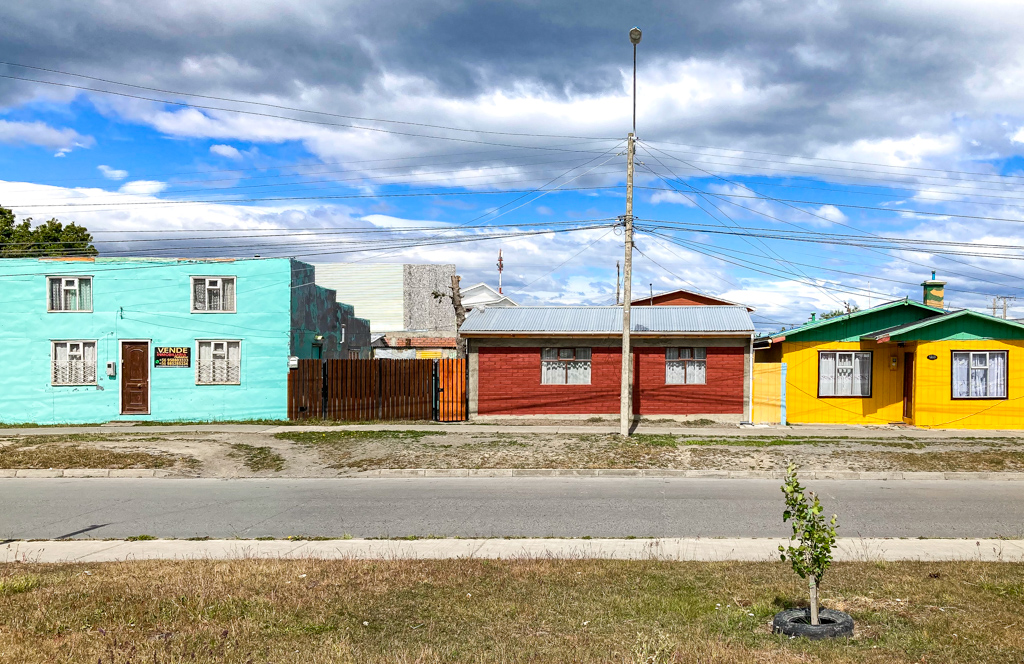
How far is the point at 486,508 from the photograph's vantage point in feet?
41.4

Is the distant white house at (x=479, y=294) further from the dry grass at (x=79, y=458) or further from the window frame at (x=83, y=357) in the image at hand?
the dry grass at (x=79, y=458)

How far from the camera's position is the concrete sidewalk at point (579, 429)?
22.4 metres

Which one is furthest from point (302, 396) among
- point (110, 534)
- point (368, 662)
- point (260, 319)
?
point (368, 662)

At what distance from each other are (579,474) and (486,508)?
14.3 feet

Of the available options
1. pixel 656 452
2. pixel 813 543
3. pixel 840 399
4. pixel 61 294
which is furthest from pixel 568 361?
pixel 813 543

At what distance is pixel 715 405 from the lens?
2653 centimetres

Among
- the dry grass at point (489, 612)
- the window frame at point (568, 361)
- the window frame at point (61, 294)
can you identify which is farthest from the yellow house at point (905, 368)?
the window frame at point (61, 294)

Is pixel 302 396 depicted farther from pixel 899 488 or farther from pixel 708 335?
pixel 899 488

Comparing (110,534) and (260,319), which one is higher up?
(260,319)

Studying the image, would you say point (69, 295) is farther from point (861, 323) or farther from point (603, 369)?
point (861, 323)

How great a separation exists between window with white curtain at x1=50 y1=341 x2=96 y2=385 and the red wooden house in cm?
1294

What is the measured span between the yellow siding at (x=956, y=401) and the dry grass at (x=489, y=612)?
58.8 feet

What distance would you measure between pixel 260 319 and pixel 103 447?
9.56m

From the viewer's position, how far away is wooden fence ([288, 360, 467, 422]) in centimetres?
2653
